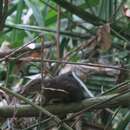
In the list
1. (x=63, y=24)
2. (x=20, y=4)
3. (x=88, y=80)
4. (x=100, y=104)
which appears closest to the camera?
(x=100, y=104)

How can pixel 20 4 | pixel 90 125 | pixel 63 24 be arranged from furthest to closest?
pixel 63 24, pixel 20 4, pixel 90 125

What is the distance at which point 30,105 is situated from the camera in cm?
77

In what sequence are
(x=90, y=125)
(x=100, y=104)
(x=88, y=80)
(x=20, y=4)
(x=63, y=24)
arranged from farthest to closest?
(x=63, y=24) < (x=20, y=4) < (x=88, y=80) < (x=90, y=125) < (x=100, y=104)

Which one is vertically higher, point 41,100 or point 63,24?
point 63,24

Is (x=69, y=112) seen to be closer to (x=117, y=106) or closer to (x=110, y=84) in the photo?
(x=117, y=106)

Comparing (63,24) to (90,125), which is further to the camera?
(63,24)

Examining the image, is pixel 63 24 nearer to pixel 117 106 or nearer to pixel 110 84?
pixel 110 84

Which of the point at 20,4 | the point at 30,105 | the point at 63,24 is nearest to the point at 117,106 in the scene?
the point at 30,105

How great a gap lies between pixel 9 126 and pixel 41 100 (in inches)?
3.3

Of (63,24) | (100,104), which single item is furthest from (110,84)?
(63,24)

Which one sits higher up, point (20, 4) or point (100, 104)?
point (20, 4)

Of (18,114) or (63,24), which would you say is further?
(63,24)

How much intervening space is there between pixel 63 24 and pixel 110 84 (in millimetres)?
547

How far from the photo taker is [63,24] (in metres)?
1.54
